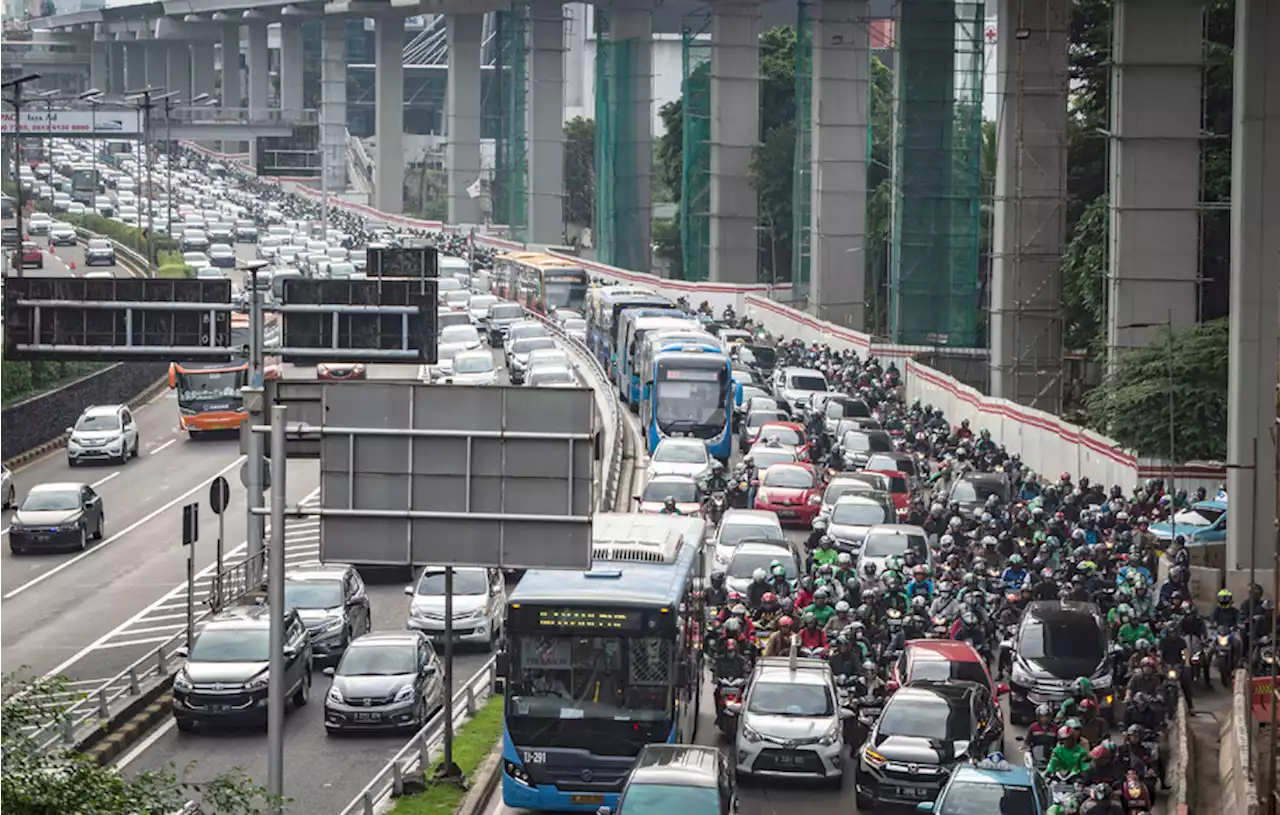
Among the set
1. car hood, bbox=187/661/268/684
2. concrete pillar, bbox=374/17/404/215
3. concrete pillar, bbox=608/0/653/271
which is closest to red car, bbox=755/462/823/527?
car hood, bbox=187/661/268/684

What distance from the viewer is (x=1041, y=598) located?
30422 mm

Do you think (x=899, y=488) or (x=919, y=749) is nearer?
(x=919, y=749)

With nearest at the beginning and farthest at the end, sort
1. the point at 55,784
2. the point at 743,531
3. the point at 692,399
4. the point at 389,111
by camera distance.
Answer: the point at 55,784 → the point at 743,531 → the point at 692,399 → the point at 389,111

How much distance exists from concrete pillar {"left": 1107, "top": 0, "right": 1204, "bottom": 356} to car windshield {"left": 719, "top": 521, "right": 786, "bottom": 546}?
13578 millimetres

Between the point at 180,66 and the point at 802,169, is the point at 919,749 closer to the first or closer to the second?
the point at 802,169

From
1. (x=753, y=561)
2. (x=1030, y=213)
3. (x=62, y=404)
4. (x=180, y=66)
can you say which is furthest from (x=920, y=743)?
(x=180, y=66)

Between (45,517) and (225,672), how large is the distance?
1635 cm

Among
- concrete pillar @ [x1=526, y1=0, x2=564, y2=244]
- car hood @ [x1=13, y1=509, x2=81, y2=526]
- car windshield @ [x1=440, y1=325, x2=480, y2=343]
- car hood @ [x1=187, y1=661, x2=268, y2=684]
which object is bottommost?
car hood @ [x1=187, y1=661, x2=268, y2=684]

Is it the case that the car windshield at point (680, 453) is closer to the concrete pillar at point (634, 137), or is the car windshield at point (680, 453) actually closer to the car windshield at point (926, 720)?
the car windshield at point (926, 720)

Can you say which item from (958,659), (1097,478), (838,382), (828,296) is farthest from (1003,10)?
(958,659)

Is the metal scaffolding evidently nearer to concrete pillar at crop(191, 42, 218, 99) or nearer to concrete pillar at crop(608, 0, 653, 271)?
concrete pillar at crop(608, 0, 653, 271)

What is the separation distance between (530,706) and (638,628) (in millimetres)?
1341

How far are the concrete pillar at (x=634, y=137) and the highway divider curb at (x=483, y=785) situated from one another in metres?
76.3

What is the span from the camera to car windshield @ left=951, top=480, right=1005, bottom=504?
39.7 m
